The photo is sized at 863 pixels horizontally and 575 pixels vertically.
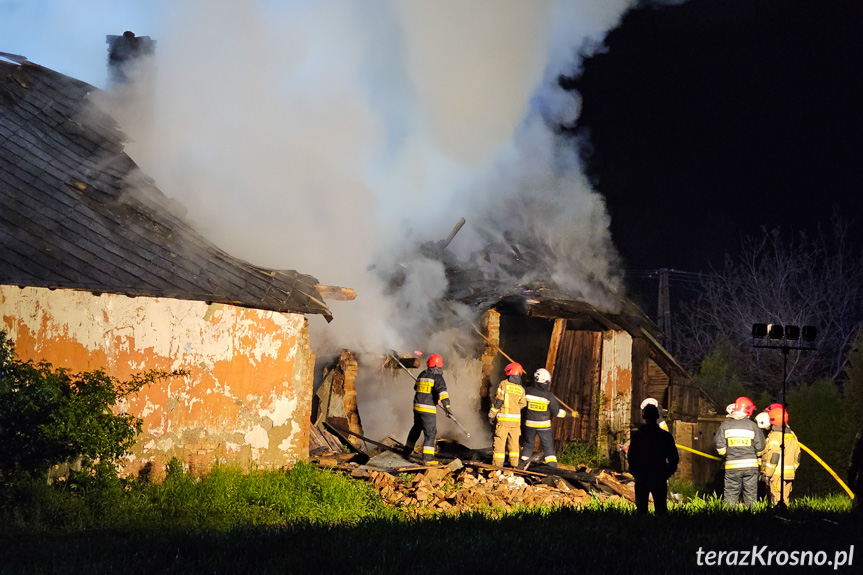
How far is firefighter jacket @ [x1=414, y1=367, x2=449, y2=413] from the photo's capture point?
1225 centimetres

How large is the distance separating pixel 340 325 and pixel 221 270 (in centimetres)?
344

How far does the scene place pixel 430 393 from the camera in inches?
484

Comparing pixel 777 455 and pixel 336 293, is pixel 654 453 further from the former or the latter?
pixel 336 293

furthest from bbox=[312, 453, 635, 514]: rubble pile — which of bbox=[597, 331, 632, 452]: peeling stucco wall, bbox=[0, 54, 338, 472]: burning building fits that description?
bbox=[597, 331, 632, 452]: peeling stucco wall

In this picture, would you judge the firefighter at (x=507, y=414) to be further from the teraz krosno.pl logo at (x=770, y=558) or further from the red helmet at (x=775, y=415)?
the teraz krosno.pl logo at (x=770, y=558)

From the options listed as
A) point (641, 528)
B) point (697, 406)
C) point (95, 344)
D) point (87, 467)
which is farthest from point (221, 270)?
point (697, 406)

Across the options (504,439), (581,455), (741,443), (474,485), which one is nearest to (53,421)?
(474,485)

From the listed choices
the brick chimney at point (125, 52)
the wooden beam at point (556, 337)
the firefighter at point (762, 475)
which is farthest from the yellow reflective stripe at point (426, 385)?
the brick chimney at point (125, 52)

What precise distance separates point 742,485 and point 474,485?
3.47 meters

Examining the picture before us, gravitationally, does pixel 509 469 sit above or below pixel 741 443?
below

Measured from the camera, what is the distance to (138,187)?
12016mm

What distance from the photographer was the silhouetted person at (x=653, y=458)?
333 inches

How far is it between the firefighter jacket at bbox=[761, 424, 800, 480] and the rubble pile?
1847mm

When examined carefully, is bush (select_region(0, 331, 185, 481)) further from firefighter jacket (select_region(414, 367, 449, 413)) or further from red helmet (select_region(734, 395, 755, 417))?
red helmet (select_region(734, 395, 755, 417))
